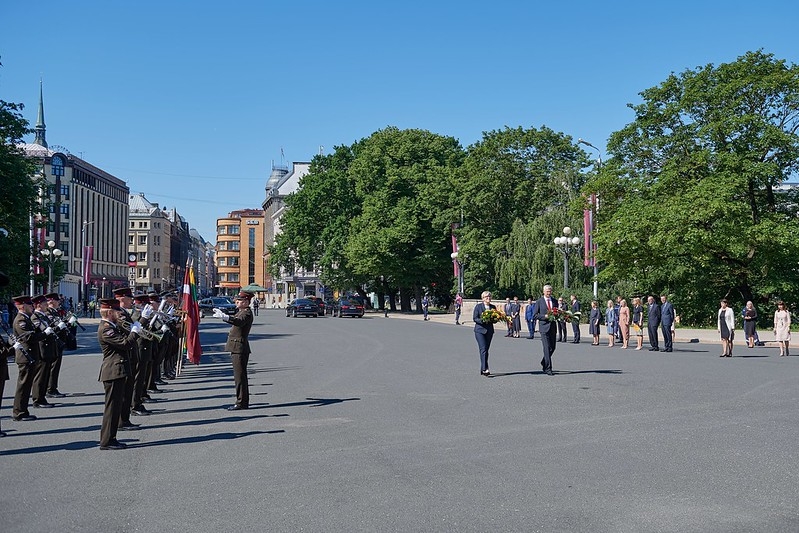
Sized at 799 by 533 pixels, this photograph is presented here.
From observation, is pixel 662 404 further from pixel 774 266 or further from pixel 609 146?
pixel 609 146

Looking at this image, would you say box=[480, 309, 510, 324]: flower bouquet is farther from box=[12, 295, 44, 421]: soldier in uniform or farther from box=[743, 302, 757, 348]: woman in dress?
box=[743, 302, 757, 348]: woman in dress

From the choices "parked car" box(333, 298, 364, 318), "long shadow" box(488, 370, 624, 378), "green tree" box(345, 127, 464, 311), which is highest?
"green tree" box(345, 127, 464, 311)

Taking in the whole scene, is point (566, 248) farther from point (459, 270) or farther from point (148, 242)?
point (148, 242)

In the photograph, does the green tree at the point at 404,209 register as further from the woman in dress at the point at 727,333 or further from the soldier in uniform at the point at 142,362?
the soldier in uniform at the point at 142,362

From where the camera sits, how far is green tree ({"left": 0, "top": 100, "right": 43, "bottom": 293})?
35156 millimetres

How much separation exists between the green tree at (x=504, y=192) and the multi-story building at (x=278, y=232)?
43.2 m

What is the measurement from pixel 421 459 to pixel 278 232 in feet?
391

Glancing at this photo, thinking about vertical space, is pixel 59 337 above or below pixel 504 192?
below

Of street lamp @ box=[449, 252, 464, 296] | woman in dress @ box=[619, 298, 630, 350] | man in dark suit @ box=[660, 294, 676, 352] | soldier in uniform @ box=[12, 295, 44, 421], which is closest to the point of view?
soldier in uniform @ box=[12, 295, 44, 421]

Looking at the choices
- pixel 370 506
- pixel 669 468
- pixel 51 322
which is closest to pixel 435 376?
pixel 51 322

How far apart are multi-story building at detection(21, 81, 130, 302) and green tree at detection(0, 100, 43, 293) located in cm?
6098

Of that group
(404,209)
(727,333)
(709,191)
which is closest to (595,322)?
(727,333)

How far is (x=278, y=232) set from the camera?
413 ft

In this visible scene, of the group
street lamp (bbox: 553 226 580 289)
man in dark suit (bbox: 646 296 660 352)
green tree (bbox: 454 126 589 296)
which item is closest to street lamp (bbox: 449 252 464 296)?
green tree (bbox: 454 126 589 296)
